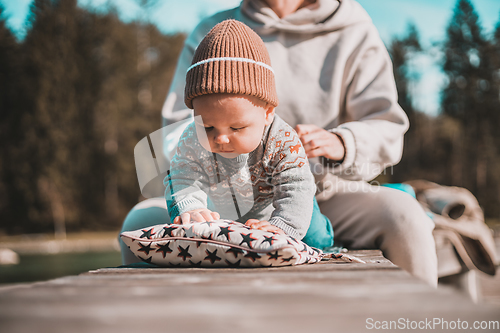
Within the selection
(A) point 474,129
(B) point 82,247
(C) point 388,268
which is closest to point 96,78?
(B) point 82,247

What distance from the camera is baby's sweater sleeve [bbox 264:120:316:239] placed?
1.32m

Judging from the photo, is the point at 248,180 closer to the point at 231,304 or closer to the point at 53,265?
the point at 231,304

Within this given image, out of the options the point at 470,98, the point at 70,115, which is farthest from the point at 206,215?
the point at 470,98

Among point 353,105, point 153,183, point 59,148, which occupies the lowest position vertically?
point 153,183

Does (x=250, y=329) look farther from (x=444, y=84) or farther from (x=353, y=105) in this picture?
(x=444, y=84)

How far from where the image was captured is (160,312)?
0.61 meters

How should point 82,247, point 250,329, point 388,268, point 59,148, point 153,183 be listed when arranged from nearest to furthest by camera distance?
point 250,329
point 388,268
point 153,183
point 82,247
point 59,148

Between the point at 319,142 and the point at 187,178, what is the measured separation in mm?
562

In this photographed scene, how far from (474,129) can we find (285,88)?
20532mm

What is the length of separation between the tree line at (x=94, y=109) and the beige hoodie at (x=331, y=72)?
50.7 feet

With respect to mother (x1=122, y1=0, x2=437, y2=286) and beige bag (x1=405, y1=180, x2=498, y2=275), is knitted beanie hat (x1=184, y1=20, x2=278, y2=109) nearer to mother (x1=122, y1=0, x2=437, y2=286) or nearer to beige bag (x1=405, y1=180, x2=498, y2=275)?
mother (x1=122, y1=0, x2=437, y2=286)

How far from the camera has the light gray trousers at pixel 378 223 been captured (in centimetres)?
168

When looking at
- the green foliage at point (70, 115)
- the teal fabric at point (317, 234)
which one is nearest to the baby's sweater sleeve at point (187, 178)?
A: the teal fabric at point (317, 234)

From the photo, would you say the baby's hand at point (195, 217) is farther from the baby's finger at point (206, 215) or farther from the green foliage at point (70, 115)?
the green foliage at point (70, 115)
